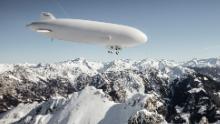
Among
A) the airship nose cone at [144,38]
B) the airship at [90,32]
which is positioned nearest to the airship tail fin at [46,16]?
the airship at [90,32]

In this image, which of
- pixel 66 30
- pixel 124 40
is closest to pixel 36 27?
pixel 66 30

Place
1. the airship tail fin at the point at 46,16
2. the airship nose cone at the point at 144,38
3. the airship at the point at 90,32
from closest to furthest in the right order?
the airship at the point at 90,32
the airship nose cone at the point at 144,38
the airship tail fin at the point at 46,16

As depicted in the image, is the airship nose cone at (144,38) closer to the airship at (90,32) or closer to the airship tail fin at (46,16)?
the airship at (90,32)

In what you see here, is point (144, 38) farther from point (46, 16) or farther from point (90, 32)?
point (46, 16)

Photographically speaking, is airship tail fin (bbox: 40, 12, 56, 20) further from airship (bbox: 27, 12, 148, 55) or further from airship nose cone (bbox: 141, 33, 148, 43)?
airship nose cone (bbox: 141, 33, 148, 43)

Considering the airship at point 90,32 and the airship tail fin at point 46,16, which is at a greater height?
the airship tail fin at point 46,16

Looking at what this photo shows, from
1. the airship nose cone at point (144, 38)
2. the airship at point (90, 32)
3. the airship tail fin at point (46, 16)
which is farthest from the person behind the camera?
the airship tail fin at point (46, 16)

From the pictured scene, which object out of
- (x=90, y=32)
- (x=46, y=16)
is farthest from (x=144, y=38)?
(x=46, y=16)

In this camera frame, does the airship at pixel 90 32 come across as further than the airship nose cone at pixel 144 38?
No

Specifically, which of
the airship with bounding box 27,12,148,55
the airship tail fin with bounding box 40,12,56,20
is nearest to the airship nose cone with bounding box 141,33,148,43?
the airship with bounding box 27,12,148,55

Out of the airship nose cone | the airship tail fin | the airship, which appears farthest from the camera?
the airship tail fin

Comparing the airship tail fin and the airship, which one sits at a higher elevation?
the airship tail fin
